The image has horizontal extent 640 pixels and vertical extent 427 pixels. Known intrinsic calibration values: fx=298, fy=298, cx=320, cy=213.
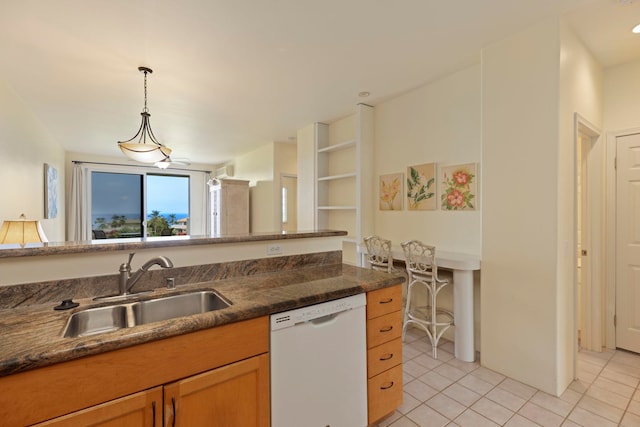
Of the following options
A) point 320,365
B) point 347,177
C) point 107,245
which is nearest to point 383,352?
point 320,365

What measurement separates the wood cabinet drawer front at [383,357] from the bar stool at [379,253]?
3.87 feet

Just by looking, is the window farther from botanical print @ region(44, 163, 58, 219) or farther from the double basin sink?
the double basin sink

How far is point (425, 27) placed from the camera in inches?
86.9

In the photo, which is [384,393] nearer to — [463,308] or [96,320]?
[463,308]

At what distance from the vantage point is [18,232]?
8.28ft

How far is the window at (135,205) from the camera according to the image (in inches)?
269

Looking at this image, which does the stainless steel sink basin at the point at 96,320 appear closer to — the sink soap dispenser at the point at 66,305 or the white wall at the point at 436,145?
the sink soap dispenser at the point at 66,305

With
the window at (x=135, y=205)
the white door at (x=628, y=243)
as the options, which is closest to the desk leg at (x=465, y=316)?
the white door at (x=628, y=243)

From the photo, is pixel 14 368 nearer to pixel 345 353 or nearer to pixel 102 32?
pixel 345 353

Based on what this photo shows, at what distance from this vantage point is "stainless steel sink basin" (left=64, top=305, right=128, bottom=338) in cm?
129

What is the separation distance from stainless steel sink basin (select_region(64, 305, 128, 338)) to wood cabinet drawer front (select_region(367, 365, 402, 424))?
1367 mm

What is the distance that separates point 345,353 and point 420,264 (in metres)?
1.52

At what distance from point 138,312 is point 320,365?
0.95 meters

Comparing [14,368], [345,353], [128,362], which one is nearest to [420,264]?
[345,353]
